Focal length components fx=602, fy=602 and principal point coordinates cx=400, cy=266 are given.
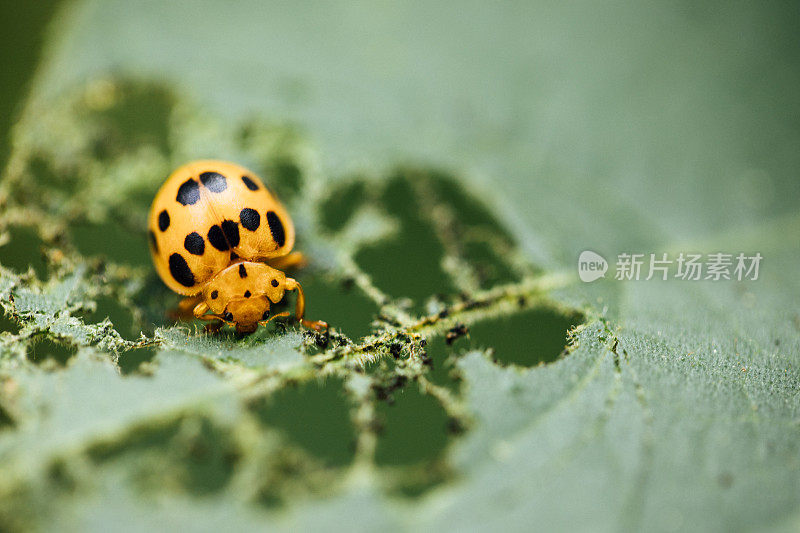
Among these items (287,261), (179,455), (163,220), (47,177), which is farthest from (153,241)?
(179,455)

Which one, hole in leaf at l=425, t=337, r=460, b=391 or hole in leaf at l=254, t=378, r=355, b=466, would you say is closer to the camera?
hole in leaf at l=254, t=378, r=355, b=466

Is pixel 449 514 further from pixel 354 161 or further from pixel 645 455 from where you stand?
pixel 354 161

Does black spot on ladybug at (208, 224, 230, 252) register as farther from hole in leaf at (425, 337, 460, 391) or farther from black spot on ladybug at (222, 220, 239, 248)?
hole in leaf at (425, 337, 460, 391)

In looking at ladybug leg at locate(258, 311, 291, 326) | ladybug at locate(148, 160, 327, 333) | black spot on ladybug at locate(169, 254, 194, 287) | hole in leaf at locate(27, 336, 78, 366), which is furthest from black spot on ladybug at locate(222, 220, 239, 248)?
hole in leaf at locate(27, 336, 78, 366)

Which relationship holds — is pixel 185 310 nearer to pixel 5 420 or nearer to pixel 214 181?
pixel 214 181

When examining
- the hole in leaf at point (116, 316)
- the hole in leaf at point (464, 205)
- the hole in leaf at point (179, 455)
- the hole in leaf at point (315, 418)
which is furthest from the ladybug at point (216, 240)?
the hole in leaf at point (464, 205)

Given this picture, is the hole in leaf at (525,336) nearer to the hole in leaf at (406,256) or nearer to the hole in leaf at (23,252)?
the hole in leaf at (406,256)

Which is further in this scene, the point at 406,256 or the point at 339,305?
the point at 406,256
